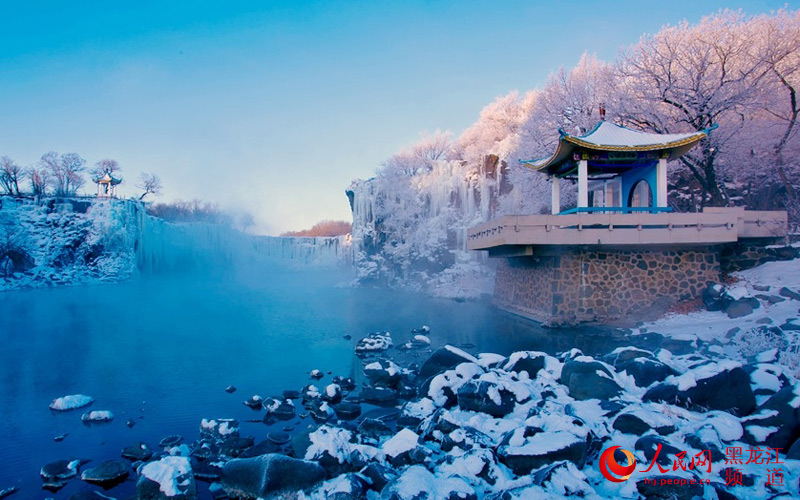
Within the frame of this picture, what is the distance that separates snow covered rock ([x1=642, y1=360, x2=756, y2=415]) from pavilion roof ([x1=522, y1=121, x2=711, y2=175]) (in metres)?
7.83

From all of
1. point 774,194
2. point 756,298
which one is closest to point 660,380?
point 756,298

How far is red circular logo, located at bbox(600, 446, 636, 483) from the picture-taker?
4.47 metres

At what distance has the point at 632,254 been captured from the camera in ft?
41.2

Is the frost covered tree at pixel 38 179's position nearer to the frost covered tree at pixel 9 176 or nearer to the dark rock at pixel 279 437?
the frost covered tree at pixel 9 176

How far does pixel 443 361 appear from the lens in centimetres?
879

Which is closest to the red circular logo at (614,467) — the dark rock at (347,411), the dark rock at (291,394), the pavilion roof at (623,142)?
the dark rock at (347,411)

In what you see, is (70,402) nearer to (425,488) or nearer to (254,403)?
(254,403)

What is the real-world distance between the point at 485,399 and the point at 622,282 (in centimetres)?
803

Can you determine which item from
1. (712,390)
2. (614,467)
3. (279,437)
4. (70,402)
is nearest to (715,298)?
(712,390)

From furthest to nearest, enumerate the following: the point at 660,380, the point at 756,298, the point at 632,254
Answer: the point at 632,254
the point at 756,298
the point at 660,380

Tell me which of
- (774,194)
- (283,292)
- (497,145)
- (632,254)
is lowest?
(283,292)

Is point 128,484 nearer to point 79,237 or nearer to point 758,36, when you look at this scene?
point 758,36

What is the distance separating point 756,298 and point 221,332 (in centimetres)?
1551

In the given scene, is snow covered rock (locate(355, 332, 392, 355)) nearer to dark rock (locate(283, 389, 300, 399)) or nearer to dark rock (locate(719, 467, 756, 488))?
dark rock (locate(283, 389, 300, 399))
